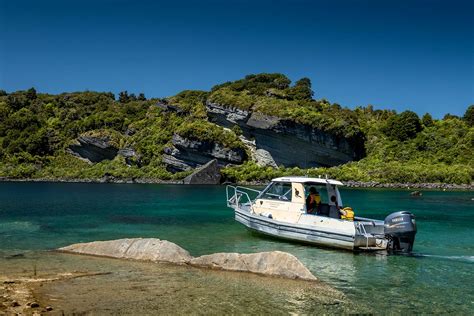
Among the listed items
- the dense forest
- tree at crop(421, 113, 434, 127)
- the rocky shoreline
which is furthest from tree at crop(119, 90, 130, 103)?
tree at crop(421, 113, 434, 127)

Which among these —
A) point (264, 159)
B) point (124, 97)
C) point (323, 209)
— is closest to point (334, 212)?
point (323, 209)

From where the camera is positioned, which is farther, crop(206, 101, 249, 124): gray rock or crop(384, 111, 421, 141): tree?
crop(206, 101, 249, 124): gray rock

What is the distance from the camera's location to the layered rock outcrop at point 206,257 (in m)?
12.9

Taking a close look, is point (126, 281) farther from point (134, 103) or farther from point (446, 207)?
point (134, 103)

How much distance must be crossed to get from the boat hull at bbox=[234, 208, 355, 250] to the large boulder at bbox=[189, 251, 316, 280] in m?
5.47

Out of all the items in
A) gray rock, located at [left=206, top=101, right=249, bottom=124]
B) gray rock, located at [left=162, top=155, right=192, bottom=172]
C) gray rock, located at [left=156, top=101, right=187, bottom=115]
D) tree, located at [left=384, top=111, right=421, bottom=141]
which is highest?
gray rock, located at [left=156, top=101, right=187, bottom=115]

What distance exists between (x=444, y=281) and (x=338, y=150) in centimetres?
8118

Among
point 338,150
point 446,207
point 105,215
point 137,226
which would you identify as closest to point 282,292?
point 137,226

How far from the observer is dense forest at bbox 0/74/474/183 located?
88.2 m

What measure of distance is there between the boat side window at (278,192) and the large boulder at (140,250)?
7286 mm

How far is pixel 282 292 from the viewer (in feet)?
36.9

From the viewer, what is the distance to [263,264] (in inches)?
519

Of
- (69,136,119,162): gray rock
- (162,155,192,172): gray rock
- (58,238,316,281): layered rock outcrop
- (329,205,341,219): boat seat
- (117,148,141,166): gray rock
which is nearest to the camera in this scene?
(58,238,316,281): layered rock outcrop

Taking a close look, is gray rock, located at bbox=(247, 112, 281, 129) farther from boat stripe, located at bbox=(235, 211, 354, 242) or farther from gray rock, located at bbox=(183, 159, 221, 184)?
boat stripe, located at bbox=(235, 211, 354, 242)
